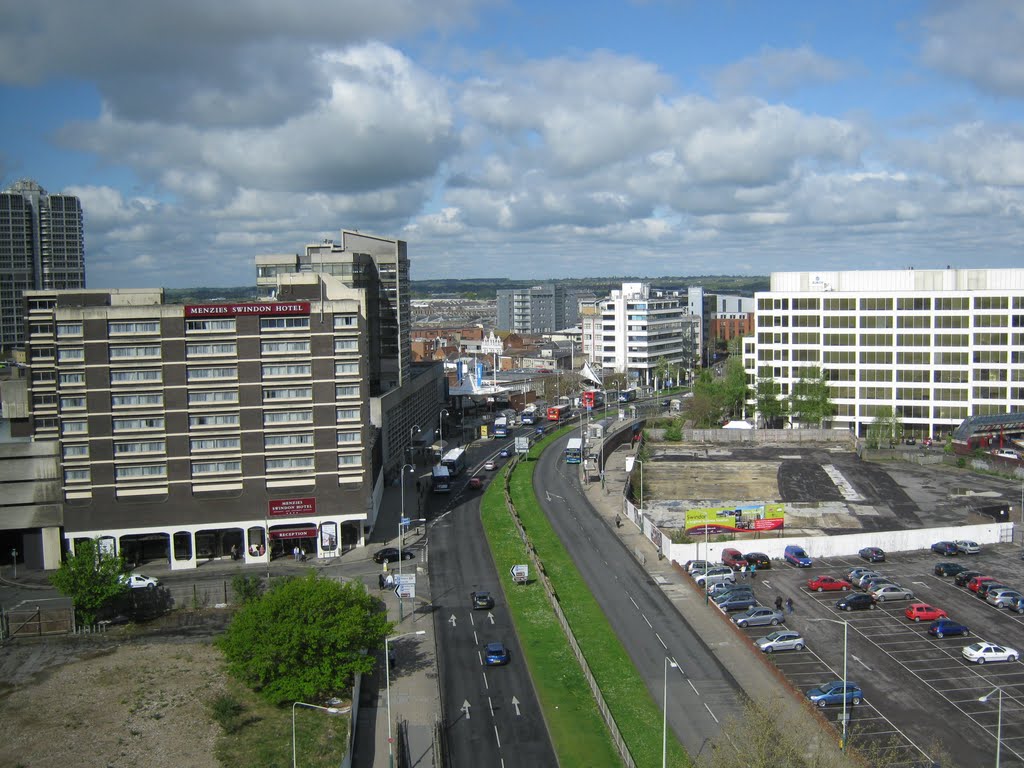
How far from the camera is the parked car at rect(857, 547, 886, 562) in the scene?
70312 mm

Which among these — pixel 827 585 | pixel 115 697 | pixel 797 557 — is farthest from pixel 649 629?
pixel 115 697

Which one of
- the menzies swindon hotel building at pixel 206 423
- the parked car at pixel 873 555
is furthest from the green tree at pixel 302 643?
the parked car at pixel 873 555

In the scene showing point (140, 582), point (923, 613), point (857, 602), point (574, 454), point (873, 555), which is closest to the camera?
point (923, 613)

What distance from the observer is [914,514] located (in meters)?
84.9

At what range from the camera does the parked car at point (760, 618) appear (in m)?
57.7

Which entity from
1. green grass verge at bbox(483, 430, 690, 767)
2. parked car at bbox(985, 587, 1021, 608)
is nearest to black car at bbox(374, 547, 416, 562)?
green grass verge at bbox(483, 430, 690, 767)

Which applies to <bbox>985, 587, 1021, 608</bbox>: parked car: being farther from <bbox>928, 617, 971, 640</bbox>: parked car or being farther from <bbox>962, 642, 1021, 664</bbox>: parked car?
<bbox>962, 642, 1021, 664</bbox>: parked car

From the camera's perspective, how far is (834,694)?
46.5 metres

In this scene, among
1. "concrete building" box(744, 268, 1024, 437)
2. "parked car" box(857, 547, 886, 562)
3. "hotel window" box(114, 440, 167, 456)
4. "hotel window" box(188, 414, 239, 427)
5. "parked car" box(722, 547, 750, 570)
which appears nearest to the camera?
"parked car" box(722, 547, 750, 570)

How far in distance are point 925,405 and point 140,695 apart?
335 feet

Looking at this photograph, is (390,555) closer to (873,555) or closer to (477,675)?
(477,675)

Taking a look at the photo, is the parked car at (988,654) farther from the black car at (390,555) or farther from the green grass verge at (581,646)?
the black car at (390,555)

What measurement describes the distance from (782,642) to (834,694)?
23.8ft

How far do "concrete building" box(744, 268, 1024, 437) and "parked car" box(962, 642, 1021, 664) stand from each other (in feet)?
245
